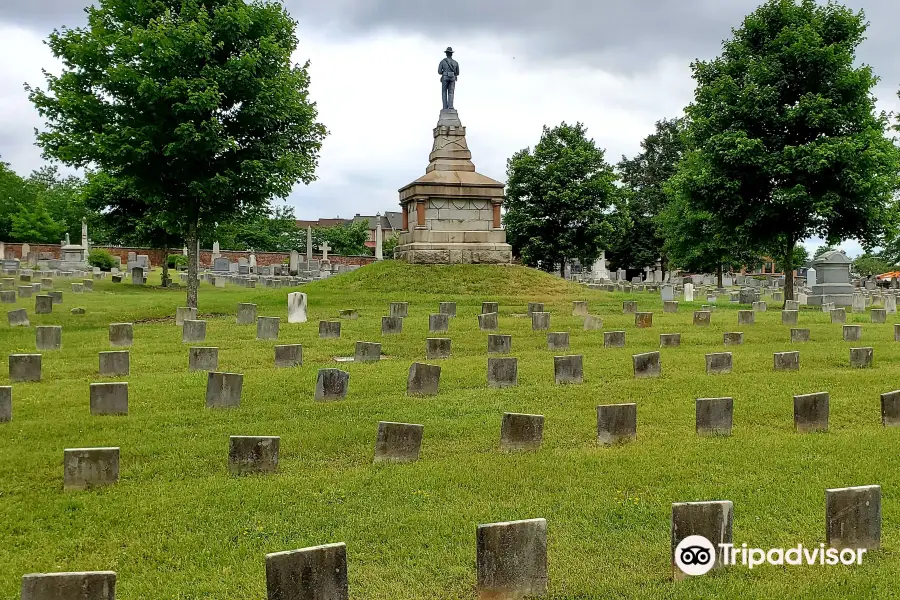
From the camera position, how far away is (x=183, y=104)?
17391 millimetres

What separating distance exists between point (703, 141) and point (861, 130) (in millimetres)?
4826

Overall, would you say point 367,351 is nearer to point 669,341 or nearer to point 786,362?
point 669,341

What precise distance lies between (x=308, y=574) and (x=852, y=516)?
3287mm

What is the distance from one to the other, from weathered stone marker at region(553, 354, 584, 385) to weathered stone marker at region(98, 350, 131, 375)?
6.09 meters

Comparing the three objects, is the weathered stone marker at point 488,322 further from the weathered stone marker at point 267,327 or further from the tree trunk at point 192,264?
the tree trunk at point 192,264

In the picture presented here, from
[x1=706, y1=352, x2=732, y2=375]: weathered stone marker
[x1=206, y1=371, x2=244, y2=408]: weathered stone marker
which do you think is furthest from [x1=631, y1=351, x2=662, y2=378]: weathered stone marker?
[x1=206, y1=371, x2=244, y2=408]: weathered stone marker

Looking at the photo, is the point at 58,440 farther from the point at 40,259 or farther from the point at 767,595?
the point at 40,259

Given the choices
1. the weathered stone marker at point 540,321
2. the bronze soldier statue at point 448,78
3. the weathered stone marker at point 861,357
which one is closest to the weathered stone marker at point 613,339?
the weathered stone marker at point 540,321

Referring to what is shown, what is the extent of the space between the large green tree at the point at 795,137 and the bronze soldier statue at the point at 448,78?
9.24 m

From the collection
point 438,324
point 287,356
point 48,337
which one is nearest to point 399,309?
point 438,324

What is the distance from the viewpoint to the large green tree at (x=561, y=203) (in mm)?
44344

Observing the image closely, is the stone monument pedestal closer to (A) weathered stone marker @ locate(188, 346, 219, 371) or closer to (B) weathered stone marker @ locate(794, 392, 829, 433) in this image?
(A) weathered stone marker @ locate(188, 346, 219, 371)

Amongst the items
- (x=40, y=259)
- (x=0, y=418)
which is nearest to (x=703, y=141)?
(x=0, y=418)

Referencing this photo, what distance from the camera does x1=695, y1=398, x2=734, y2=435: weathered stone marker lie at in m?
7.78
